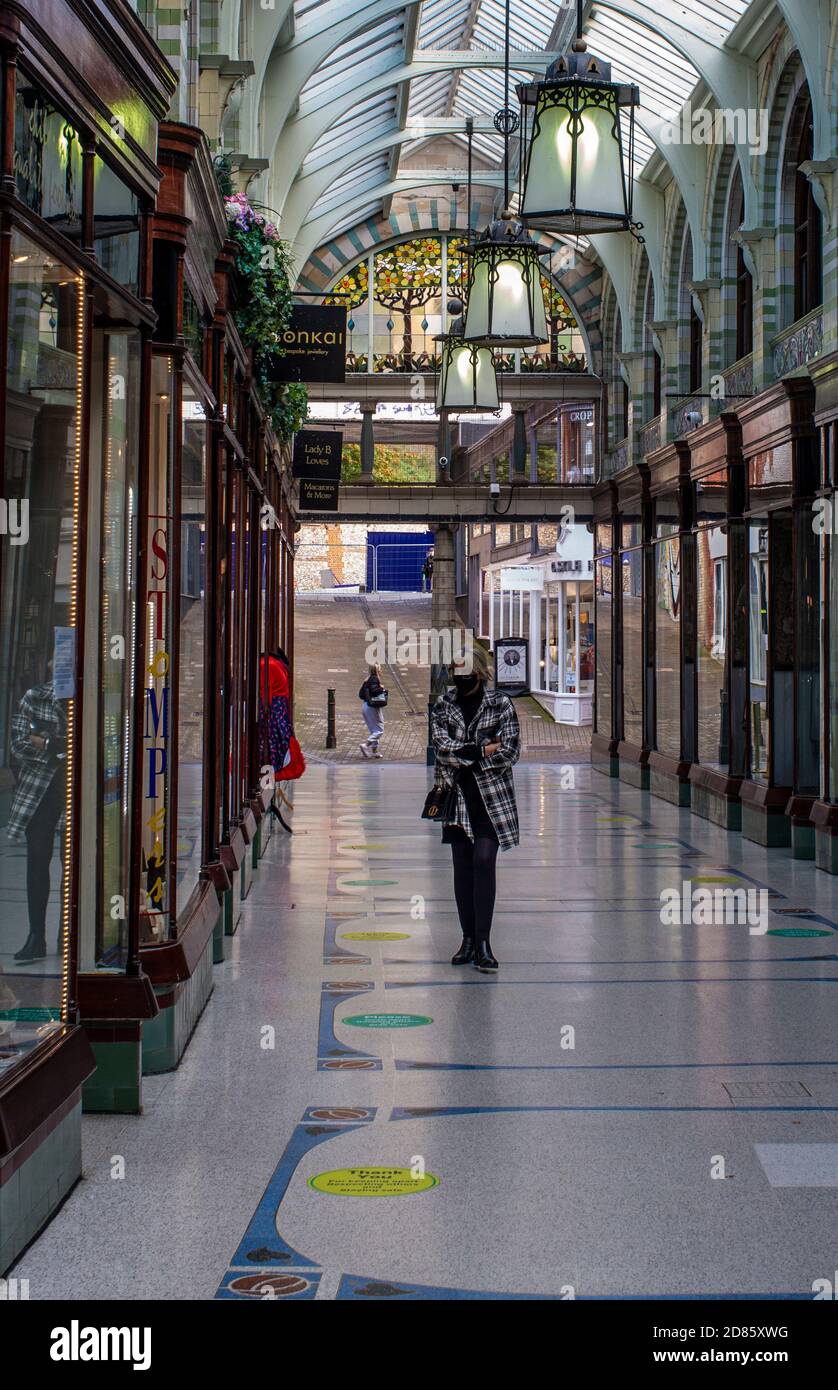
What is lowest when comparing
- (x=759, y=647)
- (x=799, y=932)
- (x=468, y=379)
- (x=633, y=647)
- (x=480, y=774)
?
(x=799, y=932)

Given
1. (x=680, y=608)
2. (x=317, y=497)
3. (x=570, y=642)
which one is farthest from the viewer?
(x=570, y=642)

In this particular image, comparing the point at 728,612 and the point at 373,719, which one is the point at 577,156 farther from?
the point at 373,719

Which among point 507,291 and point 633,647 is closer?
point 507,291

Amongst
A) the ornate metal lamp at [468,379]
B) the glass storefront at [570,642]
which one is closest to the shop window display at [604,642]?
the glass storefront at [570,642]

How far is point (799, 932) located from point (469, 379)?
8407 millimetres

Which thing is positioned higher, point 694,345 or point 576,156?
point 694,345

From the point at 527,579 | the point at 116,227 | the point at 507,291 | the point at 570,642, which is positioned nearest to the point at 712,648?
the point at 507,291

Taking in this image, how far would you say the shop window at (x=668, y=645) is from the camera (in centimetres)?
2002

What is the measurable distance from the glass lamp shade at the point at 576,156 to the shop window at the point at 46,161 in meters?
3.95

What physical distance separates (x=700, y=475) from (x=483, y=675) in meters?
10.2

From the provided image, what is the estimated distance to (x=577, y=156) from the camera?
28.1 ft

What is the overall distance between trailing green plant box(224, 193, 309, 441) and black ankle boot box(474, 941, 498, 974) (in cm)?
397
